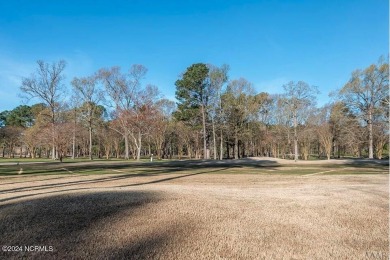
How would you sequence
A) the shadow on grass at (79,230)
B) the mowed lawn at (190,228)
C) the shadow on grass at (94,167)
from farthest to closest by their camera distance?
the shadow on grass at (94,167) → the mowed lawn at (190,228) → the shadow on grass at (79,230)

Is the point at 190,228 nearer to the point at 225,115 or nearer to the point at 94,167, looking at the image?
the point at 94,167

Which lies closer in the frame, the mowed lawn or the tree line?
the mowed lawn

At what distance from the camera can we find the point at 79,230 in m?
5.03

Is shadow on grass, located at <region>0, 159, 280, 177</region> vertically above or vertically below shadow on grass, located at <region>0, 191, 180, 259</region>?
below

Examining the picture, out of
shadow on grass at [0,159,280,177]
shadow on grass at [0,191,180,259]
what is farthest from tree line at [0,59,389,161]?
shadow on grass at [0,191,180,259]

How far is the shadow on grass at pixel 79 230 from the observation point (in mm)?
4344

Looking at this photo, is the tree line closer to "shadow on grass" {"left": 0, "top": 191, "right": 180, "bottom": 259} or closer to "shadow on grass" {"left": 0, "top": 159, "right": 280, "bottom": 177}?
"shadow on grass" {"left": 0, "top": 159, "right": 280, "bottom": 177}

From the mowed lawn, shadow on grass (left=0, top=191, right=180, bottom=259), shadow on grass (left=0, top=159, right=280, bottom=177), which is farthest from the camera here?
shadow on grass (left=0, top=159, right=280, bottom=177)

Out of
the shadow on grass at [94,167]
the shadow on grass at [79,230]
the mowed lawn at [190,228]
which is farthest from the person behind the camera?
the shadow on grass at [94,167]

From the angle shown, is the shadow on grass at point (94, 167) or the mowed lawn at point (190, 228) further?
the shadow on grass at point (94, 167)

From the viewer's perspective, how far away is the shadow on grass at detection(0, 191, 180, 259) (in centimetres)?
434

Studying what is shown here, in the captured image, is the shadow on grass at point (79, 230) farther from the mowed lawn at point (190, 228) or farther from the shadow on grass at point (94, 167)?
the shadow on grass at point (94, 167)

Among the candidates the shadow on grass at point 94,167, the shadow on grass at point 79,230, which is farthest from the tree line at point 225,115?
the shadow on grass at point 79,230

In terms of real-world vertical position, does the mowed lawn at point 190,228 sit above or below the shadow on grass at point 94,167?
above
